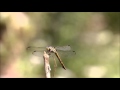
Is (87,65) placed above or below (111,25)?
below

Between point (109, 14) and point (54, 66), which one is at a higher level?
point (109, 14)

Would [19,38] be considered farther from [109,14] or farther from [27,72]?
[109,14]

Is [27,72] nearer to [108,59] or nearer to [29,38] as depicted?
[29,38]

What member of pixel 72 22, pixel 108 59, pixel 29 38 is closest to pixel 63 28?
pixel 72 22

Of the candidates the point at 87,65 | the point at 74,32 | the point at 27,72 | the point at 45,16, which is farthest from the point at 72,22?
the point at 27,72

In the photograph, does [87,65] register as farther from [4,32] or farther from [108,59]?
[4,32]

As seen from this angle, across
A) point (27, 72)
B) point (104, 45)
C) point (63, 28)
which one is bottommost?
point (27, 72)
